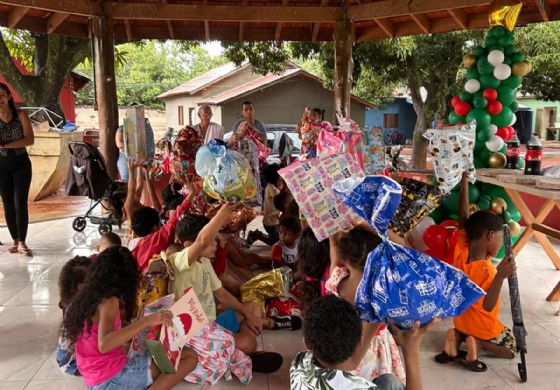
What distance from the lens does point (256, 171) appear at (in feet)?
14.1

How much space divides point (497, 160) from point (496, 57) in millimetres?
885

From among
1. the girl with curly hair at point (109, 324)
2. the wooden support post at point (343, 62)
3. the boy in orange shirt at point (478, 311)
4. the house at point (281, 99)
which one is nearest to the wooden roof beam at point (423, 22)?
the wooden support post at point (343, 62)

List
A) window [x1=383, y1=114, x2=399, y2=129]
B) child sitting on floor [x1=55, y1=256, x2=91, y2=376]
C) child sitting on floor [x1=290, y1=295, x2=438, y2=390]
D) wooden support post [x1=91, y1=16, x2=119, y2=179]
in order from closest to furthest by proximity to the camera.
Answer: child sitting on floor [x1=290, y1=295, x2=438, y2=390] < child sitting on floor [x1=55, y1=256, x2=91, y2=376] < wooden support post [x1=91, y1=16, x2=119, y2=179] < window [x1=383, y1=114, x2=399, y2=129]

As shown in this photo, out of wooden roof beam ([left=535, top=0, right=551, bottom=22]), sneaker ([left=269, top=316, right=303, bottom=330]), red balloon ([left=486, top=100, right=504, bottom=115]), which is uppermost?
wooden roof beam ([left=535, top=0, right=551, bottom=22])

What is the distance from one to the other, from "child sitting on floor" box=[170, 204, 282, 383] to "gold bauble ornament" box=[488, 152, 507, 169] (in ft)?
8.12

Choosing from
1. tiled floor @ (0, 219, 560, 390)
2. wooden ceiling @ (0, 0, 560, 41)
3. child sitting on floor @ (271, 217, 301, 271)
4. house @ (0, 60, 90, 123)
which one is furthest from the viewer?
house @ (0, 60, 90, 123)

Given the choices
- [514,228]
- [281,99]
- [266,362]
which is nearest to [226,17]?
[514,228]

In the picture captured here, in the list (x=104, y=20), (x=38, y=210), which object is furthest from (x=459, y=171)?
(x=38, y=210)

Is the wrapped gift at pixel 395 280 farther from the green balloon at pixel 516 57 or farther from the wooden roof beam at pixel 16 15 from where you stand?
the wooden roof beam at pixel 16 15

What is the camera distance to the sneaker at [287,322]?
10.9 ft

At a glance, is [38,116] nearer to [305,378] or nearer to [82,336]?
[82,336]

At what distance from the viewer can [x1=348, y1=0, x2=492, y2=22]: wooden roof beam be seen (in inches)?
197

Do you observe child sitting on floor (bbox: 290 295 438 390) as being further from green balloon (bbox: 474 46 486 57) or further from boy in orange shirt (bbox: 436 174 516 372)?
green balloon (bbox: 474 46 486 57)

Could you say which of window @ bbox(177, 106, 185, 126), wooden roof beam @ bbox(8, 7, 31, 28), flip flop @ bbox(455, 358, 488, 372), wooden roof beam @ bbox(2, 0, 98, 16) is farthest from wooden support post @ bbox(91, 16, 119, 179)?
window @ bbox(177, 106, 185, 126)
